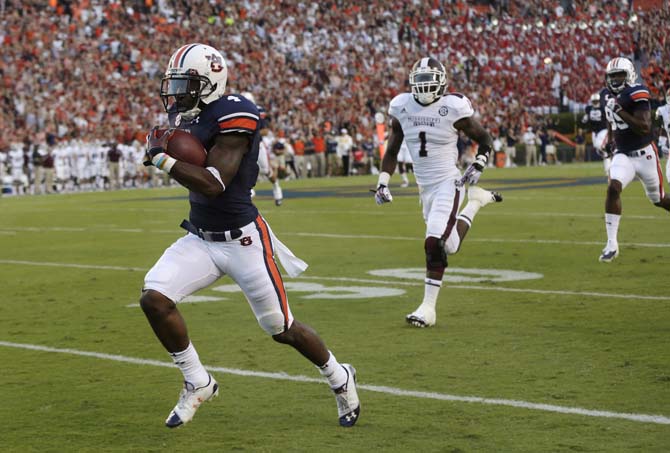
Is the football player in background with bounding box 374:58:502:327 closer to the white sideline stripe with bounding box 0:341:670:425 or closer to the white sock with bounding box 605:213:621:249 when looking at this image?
the white sideline stripe with bounding box 0:341:670:425

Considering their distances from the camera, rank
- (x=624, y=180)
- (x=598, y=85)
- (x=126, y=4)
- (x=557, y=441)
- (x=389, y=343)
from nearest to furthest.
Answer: (x=557, y=441)
(x=389, y=343)
(x=624, y=180)
(x=126, y=4)
(x=598, y=85)

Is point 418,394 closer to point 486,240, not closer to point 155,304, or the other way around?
point 155,304

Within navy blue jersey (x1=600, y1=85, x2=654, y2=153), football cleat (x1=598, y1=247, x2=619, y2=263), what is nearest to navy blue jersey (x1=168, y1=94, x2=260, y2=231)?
football cleat (x1=598, y1=247, x2=619, y2=263)

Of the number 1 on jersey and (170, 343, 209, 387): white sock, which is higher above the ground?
the number 1 on jersey

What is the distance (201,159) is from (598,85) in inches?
1601

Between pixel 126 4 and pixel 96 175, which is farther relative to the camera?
pixel 126 4

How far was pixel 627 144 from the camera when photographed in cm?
1172

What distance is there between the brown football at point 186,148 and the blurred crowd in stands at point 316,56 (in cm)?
2837

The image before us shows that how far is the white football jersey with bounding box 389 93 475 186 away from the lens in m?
8.66

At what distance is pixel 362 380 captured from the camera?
6.28 meters

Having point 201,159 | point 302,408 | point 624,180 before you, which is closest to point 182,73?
point 201,159

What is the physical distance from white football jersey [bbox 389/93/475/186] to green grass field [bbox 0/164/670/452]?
1.06 metres

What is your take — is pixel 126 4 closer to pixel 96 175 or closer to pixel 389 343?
pixel 96 175

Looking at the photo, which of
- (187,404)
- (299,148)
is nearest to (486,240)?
(187,404)
